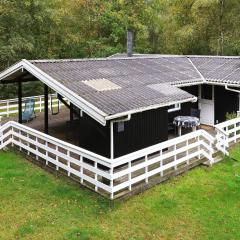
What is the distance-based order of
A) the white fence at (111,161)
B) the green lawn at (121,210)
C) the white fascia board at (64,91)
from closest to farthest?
the green lawn at (121,210)
the white fence at (111,161)
the white fascia board at (64,91)

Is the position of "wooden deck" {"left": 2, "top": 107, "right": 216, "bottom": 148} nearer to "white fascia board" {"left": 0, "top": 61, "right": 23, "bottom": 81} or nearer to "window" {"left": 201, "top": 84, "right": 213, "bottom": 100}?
"window" {"left": 201, "top": 84, "right": 213, "bottom": 100}

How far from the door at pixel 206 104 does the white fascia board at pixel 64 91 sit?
8113 mm

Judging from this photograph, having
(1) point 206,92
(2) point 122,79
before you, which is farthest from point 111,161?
(1) point 206,92

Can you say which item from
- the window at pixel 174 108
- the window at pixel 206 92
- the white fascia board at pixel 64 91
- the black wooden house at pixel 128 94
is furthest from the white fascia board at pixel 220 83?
the white fascia board at pixel 64 91

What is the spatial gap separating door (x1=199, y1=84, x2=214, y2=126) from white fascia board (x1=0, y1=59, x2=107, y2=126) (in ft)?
26.6

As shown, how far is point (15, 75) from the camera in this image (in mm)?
14742

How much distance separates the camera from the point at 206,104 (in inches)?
684

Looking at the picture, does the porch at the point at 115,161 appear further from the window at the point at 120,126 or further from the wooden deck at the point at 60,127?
the window at the point at 120,126

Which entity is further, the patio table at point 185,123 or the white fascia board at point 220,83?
the white fascia board at point 220,83

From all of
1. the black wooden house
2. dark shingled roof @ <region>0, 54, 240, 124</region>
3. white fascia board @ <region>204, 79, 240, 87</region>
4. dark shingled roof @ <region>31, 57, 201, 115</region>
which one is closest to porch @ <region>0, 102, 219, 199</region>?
the black wooden house

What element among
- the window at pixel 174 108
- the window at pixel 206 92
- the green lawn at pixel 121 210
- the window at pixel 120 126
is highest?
the window at pixel 206 92

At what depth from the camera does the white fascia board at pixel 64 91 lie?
10.3 meters

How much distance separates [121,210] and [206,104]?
922cm

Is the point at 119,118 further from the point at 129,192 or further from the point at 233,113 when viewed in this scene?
the point at 233,113
